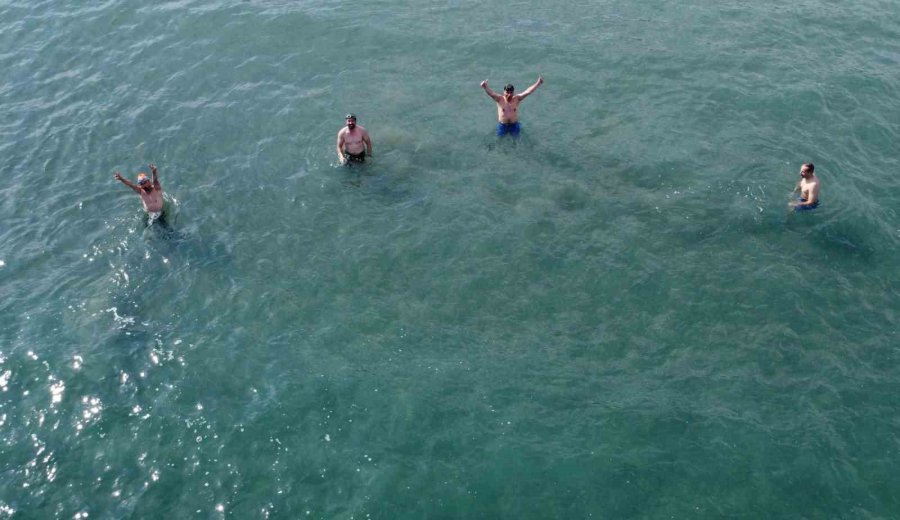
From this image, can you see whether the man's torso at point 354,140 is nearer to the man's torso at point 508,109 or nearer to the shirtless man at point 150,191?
the man's torso at point 508,109

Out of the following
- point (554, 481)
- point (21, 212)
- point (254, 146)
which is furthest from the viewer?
point (254, 146)

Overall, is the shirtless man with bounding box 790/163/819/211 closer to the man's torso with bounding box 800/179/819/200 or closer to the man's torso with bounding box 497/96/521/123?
Answer: the man's torso with bounding box 800/179/819/200

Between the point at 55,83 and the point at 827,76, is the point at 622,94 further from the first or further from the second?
the point at 55,83

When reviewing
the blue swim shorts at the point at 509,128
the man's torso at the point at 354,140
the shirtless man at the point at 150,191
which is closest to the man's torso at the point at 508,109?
the blue swim shorts at the point at 509,128

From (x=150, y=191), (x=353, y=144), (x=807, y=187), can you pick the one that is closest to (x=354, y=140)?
(x=353, y=144)

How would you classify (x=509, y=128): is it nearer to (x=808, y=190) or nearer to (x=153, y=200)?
(x=808, y=190)

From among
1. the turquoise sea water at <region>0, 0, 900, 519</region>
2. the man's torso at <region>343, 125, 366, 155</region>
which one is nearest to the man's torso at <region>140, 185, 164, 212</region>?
the turquoise sea water at <region>0, 0, 900, 519</region>

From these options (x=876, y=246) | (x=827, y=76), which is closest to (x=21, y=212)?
(x=876, y=246)
